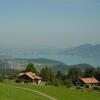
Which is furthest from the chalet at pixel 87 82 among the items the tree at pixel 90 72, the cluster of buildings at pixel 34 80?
the tree at pixel 90 72

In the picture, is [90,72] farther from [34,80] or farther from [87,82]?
[34,80]

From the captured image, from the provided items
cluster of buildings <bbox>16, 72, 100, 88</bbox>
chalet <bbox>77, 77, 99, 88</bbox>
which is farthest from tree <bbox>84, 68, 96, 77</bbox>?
chalet <bbox>77, 77, 99, 88</bbox>

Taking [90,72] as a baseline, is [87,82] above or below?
below

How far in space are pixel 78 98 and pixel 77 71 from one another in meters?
63.5

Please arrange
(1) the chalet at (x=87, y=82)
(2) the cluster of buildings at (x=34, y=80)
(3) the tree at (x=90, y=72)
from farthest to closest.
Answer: (3) the tree at (x=90, y=72) → (1) the chalet at (x=87, y=82) → (2) the cluster of buildings at (x=34, y=80)

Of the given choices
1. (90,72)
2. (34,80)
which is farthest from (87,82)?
(34,80)

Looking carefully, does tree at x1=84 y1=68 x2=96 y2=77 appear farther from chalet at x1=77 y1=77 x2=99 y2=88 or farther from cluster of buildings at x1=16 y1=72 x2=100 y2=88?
chalet at x1=77 y1=77 x2=99 y2=88

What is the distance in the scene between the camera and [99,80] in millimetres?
92250

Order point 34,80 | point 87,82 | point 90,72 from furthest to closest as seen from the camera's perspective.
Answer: point 90,72 → point 87,82 → point 34,80

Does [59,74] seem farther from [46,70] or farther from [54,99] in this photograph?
[54,99]

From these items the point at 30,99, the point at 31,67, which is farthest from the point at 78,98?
the point at 31,67

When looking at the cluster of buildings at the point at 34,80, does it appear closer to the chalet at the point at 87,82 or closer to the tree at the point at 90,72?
the chalet at the point at 87,82

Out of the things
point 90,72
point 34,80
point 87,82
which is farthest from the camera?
point 90,72

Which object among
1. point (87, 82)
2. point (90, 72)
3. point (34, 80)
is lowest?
point (87, 82)
